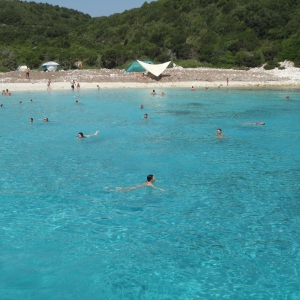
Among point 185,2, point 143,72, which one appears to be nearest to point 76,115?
point 143,72

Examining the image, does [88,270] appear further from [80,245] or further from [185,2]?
[185,2]

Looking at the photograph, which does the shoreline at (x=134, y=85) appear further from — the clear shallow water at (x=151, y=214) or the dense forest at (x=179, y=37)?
the clear shallow water at (x=151, y=214)

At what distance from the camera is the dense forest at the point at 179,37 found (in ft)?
183

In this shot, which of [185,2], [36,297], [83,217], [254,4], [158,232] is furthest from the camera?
[185,2]

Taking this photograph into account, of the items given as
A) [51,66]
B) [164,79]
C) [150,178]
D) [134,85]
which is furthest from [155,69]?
[150,178]

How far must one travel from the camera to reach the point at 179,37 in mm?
61875

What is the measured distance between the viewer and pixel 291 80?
45562mm

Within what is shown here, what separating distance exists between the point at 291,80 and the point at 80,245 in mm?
42240

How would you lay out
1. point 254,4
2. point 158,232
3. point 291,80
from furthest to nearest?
point 254,4
point 291,80
point 158,232

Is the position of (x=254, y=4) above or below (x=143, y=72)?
above

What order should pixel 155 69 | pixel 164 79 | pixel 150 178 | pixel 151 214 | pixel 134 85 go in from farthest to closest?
1. pixel 164 79
2. pixel 155 69
3. pixel 134 85
4. pixel 150 178
5. pixel 151 214

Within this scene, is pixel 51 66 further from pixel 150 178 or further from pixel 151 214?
pixel 151 214

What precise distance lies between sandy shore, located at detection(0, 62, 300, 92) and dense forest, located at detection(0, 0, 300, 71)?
477cm

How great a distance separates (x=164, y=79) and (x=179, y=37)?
59.1ft
